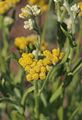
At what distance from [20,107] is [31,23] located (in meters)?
0.19

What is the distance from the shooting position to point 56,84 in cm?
108

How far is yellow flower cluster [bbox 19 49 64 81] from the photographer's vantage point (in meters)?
0.79

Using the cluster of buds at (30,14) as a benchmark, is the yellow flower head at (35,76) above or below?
below

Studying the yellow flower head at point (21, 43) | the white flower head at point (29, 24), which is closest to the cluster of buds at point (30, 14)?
the white flower head at point (29, 24)

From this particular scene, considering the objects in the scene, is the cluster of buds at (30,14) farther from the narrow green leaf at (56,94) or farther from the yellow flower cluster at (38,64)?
the narrow green leaf at (56,94)

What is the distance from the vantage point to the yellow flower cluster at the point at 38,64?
2.59 feet

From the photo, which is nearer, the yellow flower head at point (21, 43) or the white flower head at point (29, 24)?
the white flower head at point (29, 24)

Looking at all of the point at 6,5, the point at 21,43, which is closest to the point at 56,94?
the point at 21,43

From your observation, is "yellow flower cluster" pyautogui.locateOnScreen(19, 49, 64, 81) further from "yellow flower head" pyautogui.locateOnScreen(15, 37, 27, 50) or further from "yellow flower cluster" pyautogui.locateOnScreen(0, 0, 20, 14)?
"yellow flower cluster" pyautogui.locateOnScreen(0, 0, 20, 14)

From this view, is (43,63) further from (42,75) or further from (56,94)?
(56,94)

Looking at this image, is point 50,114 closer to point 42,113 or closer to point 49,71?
point 42,113

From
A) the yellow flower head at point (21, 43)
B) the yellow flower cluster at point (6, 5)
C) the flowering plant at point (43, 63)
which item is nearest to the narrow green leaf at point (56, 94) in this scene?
the flowering plant at point (43, 63)

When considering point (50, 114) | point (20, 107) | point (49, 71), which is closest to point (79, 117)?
point (50, 114)

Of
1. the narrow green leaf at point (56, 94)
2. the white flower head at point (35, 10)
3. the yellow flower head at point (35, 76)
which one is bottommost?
the narrow green leaf at point (56, 94)
